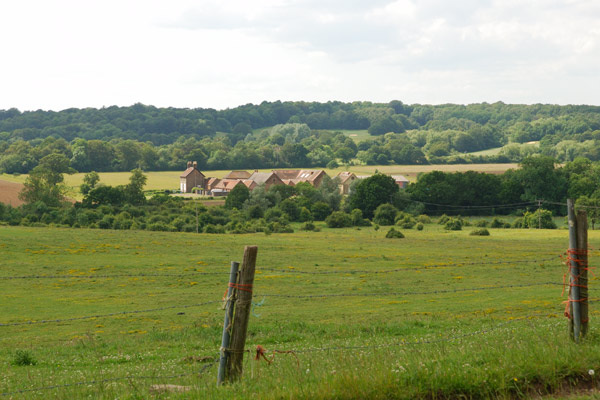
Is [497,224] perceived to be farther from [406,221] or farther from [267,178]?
[267,178]

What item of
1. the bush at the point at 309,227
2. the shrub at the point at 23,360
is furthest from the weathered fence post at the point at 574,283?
the bush at the point at 309,227

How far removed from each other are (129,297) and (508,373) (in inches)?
1043

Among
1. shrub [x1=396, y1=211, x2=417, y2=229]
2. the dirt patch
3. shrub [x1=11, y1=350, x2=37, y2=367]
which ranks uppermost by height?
the dirt patch

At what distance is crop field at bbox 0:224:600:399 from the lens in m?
8.12

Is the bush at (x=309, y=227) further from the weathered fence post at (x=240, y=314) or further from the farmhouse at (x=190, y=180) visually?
the weathered fence post at (x=240, y=314)

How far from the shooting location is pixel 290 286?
116 ft

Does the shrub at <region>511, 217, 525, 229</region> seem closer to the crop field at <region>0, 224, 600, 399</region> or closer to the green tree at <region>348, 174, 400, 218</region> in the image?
the green tree at <region>348, 174, 400, 218</region>

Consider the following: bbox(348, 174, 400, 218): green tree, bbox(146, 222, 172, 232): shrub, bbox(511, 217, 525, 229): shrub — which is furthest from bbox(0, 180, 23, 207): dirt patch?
bbox(511, 217, 525, 229): shrub

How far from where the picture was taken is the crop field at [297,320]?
812cm

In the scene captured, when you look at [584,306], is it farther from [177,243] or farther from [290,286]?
[177,243]

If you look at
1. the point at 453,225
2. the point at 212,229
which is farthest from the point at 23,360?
the point at 453,225

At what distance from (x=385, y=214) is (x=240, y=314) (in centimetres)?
10032

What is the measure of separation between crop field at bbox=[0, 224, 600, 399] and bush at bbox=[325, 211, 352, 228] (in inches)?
1168

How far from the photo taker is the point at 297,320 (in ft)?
75.6
